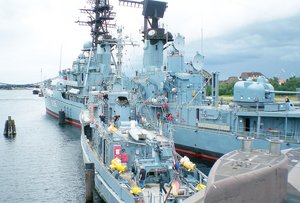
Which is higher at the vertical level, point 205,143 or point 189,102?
point 189,102

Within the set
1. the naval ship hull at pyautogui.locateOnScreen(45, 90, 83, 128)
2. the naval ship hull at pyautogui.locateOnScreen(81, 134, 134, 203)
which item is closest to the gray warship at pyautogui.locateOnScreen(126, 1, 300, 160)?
the naval ship hull at pyautogui.locateOnScreen(81, 134, 134, 203)

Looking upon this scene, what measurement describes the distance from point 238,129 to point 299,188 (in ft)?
75.4

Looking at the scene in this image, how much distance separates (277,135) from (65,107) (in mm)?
45462

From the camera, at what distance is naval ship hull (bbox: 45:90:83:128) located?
58125 millimetres

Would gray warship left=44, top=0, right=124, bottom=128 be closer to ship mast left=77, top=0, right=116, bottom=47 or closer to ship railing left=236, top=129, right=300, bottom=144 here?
ship mast left=77, top=0, right=116, bottom=47

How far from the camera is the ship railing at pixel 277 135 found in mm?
26209

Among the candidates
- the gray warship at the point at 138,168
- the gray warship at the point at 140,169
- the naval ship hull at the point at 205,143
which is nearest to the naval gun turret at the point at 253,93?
the naval ship hull at the point at 205,143

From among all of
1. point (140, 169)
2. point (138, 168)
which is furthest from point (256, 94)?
point (140, 169)

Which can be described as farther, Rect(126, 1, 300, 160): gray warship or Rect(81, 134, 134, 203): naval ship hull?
Rect(126, 1, 300, 160): gray warship

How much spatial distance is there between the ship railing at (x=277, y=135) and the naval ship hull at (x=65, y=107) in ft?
110

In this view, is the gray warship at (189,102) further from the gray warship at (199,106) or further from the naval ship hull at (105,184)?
the naval ship hull at (105,184)

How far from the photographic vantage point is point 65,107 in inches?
2532

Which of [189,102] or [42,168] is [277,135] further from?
[42,168]

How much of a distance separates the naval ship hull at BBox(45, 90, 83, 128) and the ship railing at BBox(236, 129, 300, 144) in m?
33.4
